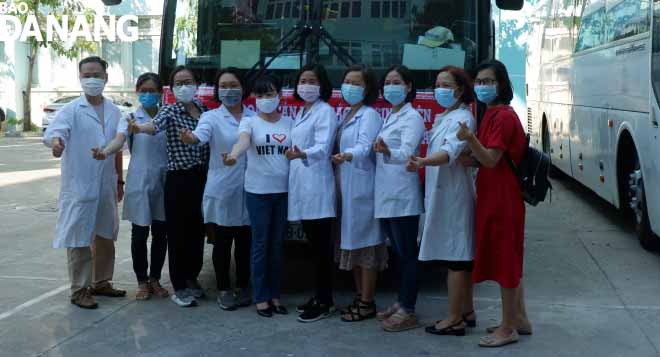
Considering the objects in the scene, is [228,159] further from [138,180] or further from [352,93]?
[138,180]

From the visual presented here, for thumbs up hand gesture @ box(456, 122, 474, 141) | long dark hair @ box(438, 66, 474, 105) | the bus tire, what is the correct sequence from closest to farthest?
1. thumbs up hand gesture @ box(456, 122, 474, 141)
2. long dark hair @ box(438, 66, 474, 105)
3. the bus tire

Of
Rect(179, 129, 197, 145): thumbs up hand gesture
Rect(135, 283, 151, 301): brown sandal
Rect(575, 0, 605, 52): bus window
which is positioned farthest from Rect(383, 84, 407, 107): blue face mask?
Rect(575, 0, 605, 52): bus window

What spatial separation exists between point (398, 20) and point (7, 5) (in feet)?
91.8

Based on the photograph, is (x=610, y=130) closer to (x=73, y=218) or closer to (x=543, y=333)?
(x=543, y=333)

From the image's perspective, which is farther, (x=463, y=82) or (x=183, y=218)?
(x=183, y=218)

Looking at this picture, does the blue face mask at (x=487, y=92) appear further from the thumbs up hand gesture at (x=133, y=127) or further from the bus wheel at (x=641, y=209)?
the bus wheel at (x=641, y=209)

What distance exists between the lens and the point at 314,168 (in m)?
6.19

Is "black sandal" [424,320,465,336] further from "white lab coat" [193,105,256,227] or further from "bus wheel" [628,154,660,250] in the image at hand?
"bus wheel" [628,154,660,250]

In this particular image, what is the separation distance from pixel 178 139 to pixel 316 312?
157 cm

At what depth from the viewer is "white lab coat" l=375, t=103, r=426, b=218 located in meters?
5.94

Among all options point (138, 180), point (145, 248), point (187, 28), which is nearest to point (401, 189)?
point (138, 180)

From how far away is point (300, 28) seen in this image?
7363mm

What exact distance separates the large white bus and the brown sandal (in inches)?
183

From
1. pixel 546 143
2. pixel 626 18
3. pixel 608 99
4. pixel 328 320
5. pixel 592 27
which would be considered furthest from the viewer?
pixel 546 143
